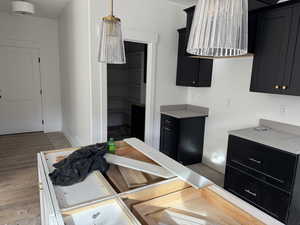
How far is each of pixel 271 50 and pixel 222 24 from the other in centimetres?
169

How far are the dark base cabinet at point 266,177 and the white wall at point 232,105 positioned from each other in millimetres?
660

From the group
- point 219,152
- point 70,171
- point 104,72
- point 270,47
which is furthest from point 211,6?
point 219,152

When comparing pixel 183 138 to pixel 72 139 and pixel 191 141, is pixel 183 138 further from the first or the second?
pixel 72 139

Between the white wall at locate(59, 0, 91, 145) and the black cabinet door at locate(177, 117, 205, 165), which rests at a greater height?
the white wall at locate(59, 0, 91, 145)

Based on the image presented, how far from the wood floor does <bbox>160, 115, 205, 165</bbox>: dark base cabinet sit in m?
2.07

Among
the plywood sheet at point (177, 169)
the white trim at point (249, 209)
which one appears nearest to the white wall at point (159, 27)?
the plywood sheet at point (177, 169)

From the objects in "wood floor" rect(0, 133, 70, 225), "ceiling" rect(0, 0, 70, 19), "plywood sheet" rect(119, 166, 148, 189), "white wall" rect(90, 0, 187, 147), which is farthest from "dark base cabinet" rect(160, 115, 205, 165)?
"ceiling" rect(0, 0, 70, 19)

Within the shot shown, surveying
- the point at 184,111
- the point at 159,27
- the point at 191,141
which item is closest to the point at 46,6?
the point at 159,27

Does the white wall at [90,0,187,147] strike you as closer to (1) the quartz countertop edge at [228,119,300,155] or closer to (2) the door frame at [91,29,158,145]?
(2) the door frame at [91,29,158,145]

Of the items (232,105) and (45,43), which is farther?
(45,43)

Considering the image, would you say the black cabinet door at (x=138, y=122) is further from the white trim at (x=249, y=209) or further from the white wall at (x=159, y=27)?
the white trim at (x=249, y=209)

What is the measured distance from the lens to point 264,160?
6.79ft

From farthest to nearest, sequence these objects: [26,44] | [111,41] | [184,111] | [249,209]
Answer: [26,44] → [184,111] → [111,41] → [249,209]

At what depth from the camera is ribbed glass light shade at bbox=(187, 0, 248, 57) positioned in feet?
2.92
